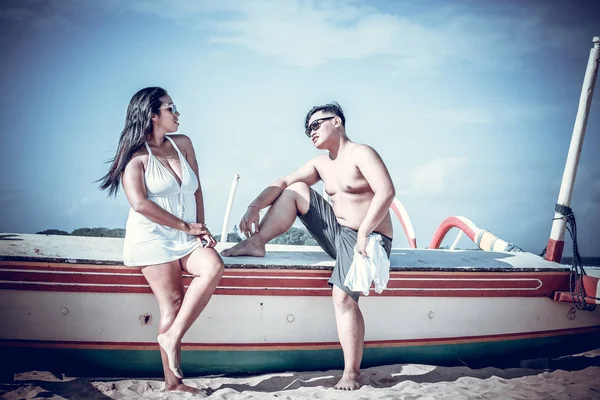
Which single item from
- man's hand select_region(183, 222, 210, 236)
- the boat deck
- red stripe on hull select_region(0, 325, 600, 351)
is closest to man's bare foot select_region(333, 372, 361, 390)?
red stripe on hull select_region(0, 325, 600, 351)

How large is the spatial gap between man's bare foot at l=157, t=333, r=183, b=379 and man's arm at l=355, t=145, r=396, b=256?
51.5 inches

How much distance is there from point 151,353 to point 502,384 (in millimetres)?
2501

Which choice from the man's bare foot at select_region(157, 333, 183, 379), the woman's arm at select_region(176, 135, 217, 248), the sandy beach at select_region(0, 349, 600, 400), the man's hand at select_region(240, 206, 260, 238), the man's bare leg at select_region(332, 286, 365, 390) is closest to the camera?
the man's bare foot at select_region(157, 333, 183, 379)

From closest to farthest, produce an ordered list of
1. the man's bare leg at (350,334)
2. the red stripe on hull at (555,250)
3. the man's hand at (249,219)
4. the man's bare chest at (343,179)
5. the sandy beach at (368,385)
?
the sandy beach at (368,385), the man's bare leg at (350,334), the man's bare chest at (343,179), the man's hand at (249,219), the red stripe on hull at (555,250)

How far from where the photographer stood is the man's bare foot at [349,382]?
3336 mm

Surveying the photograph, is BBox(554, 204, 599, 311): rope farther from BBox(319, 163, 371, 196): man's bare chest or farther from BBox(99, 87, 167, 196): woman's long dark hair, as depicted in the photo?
BBox(99, 87, 167, 196): woman's long dark hair

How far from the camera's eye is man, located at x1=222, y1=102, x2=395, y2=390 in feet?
11.2

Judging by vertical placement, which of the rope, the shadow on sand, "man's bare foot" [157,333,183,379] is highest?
the rope

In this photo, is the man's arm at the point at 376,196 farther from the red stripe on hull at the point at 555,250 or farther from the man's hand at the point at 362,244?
the red stripe on hull at the point at 555,250

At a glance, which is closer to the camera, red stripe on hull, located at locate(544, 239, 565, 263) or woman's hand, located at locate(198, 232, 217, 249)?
woman's hand, located at locate(198, 232, 217, 249)

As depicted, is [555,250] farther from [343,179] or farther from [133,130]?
[133,130]

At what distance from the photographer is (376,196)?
11.2 ft

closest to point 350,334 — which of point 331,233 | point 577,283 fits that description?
point 331,233

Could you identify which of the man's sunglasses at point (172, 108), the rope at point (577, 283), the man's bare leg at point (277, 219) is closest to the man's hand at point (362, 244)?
the man's bare leg at point (277, 219)
